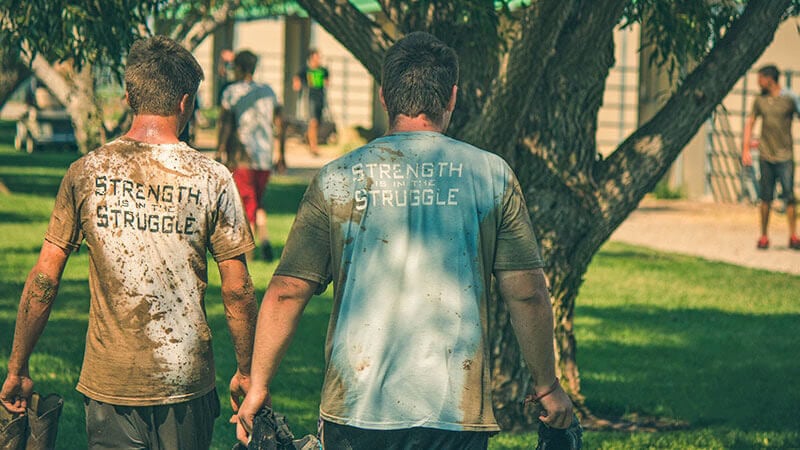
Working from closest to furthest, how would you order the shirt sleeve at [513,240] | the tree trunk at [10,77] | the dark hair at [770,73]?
the shirt sleeve at [513,240]
the dark hair at [770,73]
the tree trunk at [10,77]

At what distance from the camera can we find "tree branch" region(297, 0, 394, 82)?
22.9 feet

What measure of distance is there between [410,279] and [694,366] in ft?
19.9

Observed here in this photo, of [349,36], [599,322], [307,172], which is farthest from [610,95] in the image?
[349,36]

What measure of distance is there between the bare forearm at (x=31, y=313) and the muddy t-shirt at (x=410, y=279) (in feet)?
3.40

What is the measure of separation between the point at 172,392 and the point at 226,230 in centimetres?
53

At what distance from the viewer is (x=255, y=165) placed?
41.7ft

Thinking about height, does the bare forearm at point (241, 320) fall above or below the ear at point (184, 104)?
below

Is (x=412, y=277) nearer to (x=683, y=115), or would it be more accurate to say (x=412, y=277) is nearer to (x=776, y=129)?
(x=683, y=115)

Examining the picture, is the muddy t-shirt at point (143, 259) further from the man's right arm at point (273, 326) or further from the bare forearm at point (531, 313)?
the bare forearm at point (531, 313)

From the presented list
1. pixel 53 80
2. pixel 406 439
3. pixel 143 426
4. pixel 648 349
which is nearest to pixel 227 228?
pixel 143 426

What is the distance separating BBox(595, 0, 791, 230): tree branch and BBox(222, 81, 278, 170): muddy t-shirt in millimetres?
5637

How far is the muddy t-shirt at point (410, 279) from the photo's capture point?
12.1 feet

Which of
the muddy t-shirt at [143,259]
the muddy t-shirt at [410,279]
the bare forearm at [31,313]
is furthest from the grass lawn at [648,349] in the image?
the muddy t-shirt at [410,279]

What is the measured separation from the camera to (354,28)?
7008 millimetres
